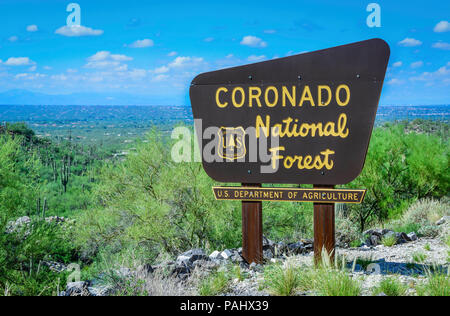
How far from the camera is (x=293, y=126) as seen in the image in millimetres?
8086

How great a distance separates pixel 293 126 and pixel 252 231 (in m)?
2.05

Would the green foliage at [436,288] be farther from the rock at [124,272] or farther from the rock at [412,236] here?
the rock at [412,236]

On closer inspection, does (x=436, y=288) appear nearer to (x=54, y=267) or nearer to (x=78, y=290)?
(x=78, y=290)

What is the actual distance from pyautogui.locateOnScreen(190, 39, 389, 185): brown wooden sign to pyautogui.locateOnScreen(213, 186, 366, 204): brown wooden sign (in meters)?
0.19

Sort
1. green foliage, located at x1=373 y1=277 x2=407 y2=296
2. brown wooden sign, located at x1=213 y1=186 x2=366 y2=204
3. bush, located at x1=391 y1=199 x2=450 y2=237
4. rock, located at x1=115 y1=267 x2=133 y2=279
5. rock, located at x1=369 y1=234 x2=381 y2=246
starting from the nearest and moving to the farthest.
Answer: green foliage, located at x1=373 y1=277 x2=407 y2=296, rock, located at x1=115 y1=267 x2=133 y2=279, brown wooden sign, located at x1=213 y1=186 x2=366 y2=204, rock, located at x1=369 y1=234 x2=381 y2=246, bush, located at x1=391 y1=199 x2=450 y2=237

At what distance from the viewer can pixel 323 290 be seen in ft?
20.6

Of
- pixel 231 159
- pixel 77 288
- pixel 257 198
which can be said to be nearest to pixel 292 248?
pixel 257 198

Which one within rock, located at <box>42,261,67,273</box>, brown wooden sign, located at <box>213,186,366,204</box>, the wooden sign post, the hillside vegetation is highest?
the wooden sign post

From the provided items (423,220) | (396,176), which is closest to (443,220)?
(423,220)

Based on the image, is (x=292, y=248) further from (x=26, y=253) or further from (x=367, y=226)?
(x=367, y=226)

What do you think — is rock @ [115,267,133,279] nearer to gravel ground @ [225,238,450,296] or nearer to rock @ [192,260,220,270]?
rock @ [192,260,220,270]

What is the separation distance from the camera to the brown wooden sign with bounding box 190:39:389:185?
25.5 ft

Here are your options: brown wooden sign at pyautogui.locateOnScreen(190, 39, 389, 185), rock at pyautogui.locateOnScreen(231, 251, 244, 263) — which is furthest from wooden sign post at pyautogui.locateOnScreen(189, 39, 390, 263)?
rock at pyautogui.locateOnScreen(231, 251, 244, 263)
